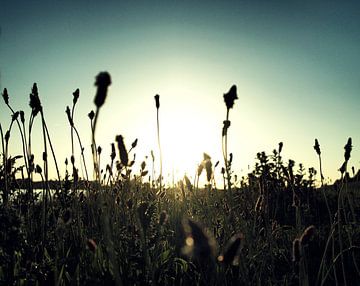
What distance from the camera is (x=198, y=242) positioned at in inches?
45.6

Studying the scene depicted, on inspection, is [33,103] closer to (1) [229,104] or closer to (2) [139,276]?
(1) [229,104]

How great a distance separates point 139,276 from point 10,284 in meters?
0.94

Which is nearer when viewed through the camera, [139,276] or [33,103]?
[33,103]

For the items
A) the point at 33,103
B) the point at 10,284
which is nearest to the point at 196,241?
the point at 10,284

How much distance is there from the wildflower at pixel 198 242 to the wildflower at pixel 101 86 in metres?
0.52

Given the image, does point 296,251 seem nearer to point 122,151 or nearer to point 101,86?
point 122,151

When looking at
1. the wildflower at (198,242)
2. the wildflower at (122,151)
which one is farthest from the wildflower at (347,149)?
the wildflower at (198,242)

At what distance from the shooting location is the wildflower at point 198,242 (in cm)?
112

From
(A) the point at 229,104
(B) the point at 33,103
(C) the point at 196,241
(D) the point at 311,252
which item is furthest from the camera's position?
(D) the point at 311,252

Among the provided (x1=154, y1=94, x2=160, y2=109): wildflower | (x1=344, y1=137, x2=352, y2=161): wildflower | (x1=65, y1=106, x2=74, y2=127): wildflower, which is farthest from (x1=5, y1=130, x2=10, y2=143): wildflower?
(x1=344, y1=137, x2=352, y2=161): wildflower

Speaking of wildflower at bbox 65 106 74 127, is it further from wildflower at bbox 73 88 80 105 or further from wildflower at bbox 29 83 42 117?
wildflower at bbox 29 83 42 117

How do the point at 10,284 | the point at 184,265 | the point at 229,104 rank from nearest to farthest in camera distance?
the point at 229,104 → the point at 10,284 → the point at 184,265

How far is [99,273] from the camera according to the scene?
2.58 m

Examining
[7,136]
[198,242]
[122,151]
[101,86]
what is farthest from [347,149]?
[7,136]
